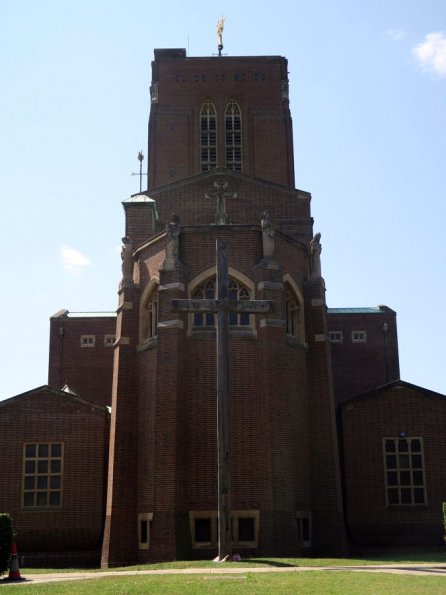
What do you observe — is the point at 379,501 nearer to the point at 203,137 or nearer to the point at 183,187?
the point at 183,187

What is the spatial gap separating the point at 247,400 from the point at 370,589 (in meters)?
11.4

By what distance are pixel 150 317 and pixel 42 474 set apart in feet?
20.8

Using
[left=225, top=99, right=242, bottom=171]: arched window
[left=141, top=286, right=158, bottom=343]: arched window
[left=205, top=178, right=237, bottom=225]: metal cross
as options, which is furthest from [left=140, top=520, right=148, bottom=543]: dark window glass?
[left=225, top=99, right=242, bottom=171]: arched window

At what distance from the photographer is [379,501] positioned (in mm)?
26922

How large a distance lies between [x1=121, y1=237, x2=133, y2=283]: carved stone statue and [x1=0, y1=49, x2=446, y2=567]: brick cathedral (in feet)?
0.24

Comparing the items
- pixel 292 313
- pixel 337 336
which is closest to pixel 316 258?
pixel 292 313

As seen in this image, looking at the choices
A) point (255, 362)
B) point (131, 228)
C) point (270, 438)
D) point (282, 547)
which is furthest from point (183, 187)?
point (282, 547)

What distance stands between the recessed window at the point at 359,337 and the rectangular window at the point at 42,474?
18193 mm

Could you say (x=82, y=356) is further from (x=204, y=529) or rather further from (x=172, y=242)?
(x=204, y=529)

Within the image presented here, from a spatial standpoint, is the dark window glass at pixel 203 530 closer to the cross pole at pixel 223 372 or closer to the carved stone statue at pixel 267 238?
the cross pole at pixel 223 372

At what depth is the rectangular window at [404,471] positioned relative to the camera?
2692 cm

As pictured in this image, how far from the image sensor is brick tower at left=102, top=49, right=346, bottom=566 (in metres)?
22.8

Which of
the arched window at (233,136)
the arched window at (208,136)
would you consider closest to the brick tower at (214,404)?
the arched window at (208,136)

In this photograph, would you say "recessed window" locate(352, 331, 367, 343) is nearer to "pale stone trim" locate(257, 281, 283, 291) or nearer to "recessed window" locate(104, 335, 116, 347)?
"recessed window" locate(104, 335, 116, 347)
